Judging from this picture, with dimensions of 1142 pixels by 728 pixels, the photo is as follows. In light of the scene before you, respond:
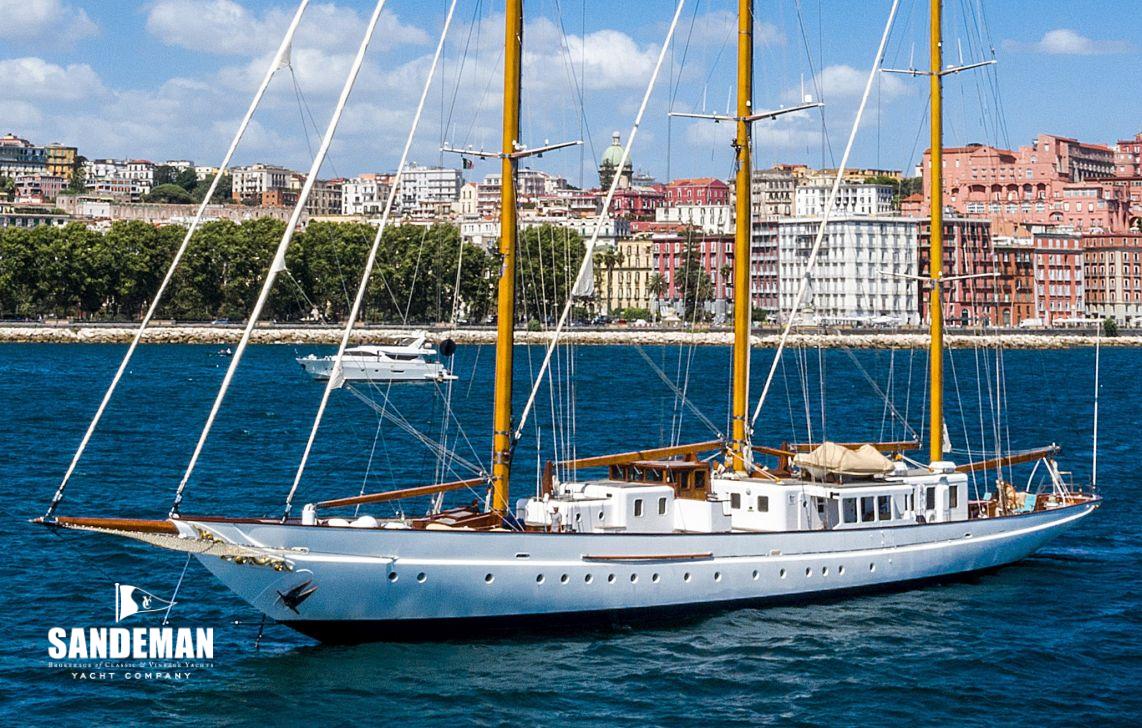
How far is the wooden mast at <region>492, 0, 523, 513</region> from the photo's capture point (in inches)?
944

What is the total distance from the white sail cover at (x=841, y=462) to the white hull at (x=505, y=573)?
110 centimetres

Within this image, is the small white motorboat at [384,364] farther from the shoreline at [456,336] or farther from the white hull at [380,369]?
the shoreline at [456,336]

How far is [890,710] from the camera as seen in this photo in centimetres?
2131

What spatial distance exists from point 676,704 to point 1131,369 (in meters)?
112

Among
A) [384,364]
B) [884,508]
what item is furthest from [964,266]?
[884,508]

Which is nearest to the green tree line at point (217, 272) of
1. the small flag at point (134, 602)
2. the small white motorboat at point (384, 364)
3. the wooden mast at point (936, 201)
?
the small white motorboat at point (384, 364)

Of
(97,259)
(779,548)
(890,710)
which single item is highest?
(97,259)

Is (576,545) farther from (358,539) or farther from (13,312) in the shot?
(13,312)

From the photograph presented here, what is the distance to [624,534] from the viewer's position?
2344 centimetres

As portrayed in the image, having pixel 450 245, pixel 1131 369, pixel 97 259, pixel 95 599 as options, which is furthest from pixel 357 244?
pixel 95 599

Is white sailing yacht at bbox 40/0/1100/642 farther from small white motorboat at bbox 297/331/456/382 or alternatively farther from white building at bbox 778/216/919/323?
white building at bbox 778/216/919/323

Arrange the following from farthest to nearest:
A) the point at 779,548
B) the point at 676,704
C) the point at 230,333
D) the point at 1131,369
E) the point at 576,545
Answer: the point at 230,333 < the point at 1131,369 < the point at 779,548 < the point at 576,545 < the point at 676,704

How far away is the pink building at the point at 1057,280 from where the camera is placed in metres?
188

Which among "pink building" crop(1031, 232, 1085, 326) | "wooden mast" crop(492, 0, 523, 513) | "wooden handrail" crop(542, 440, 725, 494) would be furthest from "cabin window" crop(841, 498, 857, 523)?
"pink building" crop(1031, 232, 1085, 326)
